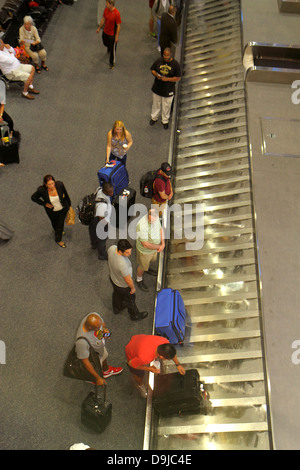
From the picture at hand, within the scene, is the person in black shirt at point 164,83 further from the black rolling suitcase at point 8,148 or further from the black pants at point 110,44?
the black rolling suitcase at point 8,148

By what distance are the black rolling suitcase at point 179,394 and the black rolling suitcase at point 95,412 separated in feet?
1.84

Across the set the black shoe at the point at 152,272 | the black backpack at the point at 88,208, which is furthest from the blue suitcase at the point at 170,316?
the black backpack at the point at 88,208

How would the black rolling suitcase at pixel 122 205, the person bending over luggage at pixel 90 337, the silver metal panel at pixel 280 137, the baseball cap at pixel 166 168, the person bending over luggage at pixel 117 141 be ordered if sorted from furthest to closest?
the silver metal panel at pixel 280 137 < the black rolling suitcase at pixel 122 205 < the person bending over luggage at pixel 117 141 < the baseball cap at pixel 166 168 < the person bending over luggage at pixel 90 337

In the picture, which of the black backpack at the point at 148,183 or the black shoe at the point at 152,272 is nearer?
the black shoe at the point at 152,272

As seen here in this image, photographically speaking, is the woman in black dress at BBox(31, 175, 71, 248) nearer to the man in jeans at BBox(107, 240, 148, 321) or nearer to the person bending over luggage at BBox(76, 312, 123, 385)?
the man in jeans at BBox(107, 240, 148, 321)

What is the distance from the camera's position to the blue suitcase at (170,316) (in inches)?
215

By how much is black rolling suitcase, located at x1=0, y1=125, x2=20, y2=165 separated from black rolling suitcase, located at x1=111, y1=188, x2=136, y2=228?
7.15 feet

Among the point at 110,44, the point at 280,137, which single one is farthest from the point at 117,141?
the point at 110,44

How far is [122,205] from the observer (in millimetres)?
6922

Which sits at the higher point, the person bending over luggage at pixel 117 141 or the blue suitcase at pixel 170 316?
the person bending over luggage at pixel 117 141

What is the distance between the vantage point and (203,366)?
5.54 metres

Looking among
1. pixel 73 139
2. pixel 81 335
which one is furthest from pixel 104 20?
pixel 81 335

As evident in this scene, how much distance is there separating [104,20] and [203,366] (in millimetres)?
7350

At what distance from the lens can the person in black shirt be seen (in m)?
7.67
